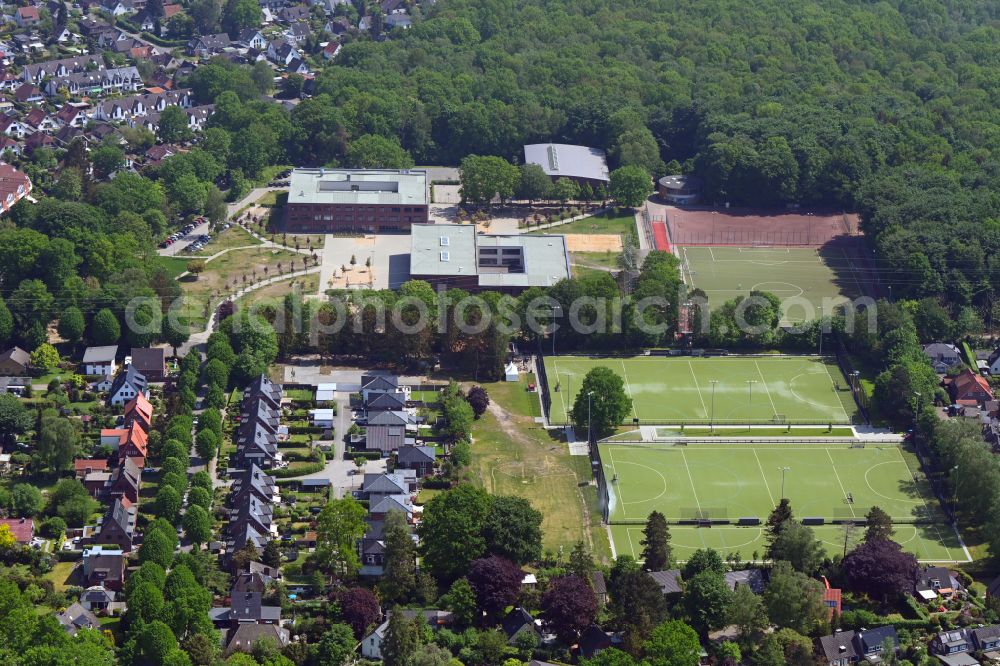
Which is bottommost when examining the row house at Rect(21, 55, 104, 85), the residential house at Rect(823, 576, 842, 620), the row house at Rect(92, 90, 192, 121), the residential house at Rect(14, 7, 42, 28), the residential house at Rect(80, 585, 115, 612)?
the residential house at Rect(823, 576, 842, 620)

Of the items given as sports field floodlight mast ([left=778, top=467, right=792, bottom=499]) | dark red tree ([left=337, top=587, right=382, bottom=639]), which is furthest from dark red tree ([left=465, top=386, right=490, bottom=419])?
dark red tree ([left=337, top=587, right=382, bottom=639])

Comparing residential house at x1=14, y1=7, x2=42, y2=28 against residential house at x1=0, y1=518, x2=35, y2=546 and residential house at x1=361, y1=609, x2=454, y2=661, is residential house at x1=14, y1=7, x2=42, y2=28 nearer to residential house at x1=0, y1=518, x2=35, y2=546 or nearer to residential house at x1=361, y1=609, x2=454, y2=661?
residential house at x1=0, y1=518, x2=35, y2=546

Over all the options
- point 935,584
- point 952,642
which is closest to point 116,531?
point 935,584

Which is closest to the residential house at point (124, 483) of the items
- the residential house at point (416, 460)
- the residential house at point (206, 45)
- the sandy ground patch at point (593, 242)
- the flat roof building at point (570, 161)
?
the residential house at point (416, 460)

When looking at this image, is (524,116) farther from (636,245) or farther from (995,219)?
(995,219)

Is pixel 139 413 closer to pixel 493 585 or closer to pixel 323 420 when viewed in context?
pixel 323 420
